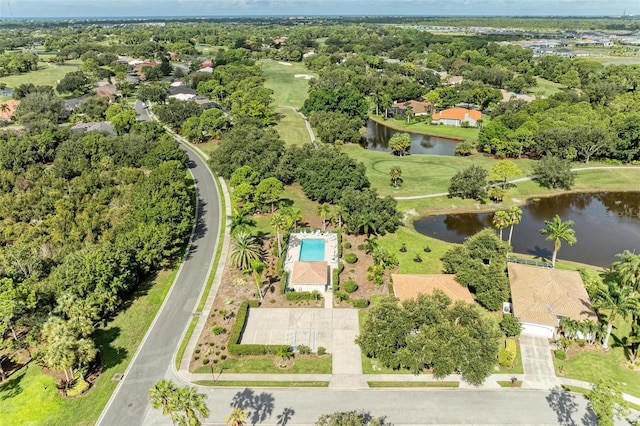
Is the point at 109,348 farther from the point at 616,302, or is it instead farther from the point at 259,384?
the point at 616,302

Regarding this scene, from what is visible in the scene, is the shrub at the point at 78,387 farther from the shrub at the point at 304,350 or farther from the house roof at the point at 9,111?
the house roof at the point at 9,111

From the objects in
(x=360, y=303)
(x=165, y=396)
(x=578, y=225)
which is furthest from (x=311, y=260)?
(x=578, y=225)

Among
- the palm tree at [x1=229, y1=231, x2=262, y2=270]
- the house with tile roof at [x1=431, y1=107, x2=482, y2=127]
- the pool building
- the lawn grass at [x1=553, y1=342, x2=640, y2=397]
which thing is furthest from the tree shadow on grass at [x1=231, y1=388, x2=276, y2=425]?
the house with tile roof at [x1=431, y1=107, x2=482, y2=127]

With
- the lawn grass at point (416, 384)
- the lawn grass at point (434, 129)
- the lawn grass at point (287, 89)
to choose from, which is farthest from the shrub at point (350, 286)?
the lawn grass at point (287, 89)

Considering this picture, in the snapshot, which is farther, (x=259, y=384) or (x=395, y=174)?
(x=395, y=174)

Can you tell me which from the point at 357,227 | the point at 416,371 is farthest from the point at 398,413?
the point at 357,227

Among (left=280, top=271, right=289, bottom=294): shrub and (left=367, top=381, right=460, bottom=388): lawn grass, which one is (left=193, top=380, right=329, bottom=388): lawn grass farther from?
(left=280, top=271, right=289, bottom=294): shrub
